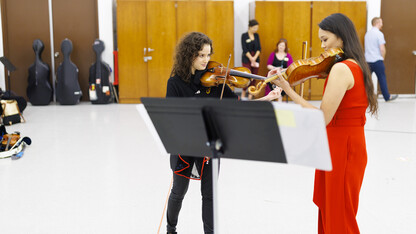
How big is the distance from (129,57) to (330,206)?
7317 mm

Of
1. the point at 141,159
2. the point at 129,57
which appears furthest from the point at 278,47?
the point at 141,159

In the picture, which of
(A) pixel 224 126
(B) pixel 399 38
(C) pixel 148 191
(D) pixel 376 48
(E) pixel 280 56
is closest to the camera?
(A) pixel 224 126

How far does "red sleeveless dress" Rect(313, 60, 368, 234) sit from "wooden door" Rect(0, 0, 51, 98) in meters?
8.11

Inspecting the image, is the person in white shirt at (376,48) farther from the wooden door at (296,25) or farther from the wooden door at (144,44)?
the wooden door at (144,44)

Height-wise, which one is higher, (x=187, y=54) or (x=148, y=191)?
(x=187, y=54)

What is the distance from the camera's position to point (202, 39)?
2523 millimetres

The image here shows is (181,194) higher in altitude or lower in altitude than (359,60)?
lower

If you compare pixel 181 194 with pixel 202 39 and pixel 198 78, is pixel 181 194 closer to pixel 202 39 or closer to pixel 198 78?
pixel 198 78

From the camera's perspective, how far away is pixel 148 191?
3707 millimetres

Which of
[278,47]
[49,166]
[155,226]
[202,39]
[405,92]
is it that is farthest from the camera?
[405,92]

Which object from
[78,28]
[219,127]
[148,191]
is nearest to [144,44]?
[78,28]

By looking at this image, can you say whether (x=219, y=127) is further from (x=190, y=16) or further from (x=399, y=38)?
(x=399, y=38)

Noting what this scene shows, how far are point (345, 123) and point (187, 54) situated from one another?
0.95 meters

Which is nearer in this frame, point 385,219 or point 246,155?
point 246,155
